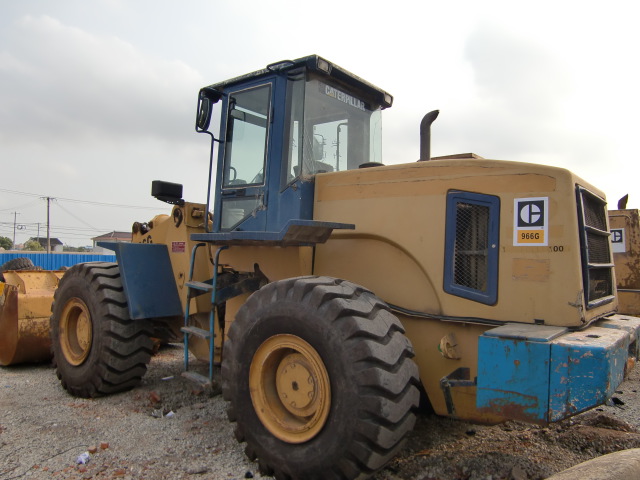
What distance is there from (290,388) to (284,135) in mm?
2046

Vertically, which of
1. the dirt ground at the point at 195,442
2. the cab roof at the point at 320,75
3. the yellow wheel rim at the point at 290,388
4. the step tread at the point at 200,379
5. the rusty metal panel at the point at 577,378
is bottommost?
the dirt ground at the point at 195,442

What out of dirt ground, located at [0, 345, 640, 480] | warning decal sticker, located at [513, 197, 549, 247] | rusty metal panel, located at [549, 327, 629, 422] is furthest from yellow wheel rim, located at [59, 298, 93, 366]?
rusty metal panel, located at [549, 327, 629, 422]

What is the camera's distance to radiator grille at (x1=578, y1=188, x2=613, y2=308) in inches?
125

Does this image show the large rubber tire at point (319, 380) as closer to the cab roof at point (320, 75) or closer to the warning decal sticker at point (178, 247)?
the cab roof at point (320, 75)

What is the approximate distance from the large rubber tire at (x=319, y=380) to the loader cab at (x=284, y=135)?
90cm

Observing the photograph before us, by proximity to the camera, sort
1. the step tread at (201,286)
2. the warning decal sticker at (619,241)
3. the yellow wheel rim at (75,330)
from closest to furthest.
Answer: the step tread at (201,286)
the yellow wheel rim at (75,330)
the warning decal sticker at (619,241)

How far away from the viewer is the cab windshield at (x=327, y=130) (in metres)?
4.25

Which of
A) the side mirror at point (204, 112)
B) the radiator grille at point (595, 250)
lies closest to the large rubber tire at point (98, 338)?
the side mirror at point (204, 112)

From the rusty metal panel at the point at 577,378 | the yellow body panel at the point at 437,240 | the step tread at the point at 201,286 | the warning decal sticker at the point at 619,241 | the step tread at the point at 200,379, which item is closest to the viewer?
the rusty metal panel at the point at 577,378

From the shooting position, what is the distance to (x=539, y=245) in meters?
3.12

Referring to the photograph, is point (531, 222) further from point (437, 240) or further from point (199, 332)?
point (199, 332)

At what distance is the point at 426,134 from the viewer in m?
4.08

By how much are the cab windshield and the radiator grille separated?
6.51 feet

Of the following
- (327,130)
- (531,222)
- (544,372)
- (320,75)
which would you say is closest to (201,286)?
(327,130)
